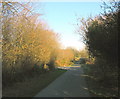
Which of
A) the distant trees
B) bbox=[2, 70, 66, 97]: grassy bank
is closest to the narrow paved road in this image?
bbox=[2, 70, 66, 97]: grassy bank

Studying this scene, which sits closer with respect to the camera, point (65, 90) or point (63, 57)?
point (65, 90)

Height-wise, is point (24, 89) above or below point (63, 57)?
below

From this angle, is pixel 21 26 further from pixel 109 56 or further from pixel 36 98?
pixel 109 56

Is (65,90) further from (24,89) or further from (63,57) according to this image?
(63,57)

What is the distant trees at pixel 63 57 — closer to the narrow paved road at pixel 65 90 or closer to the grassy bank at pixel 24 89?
the narrow paved road at pixel 65 90

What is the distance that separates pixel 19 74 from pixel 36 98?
18.3 ft

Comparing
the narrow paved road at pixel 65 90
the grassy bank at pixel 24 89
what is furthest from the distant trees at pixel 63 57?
the grassy bank at pixel 24 89

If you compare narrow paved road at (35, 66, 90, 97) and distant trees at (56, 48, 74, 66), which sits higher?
distant trees at (56, 48, 74, 66)

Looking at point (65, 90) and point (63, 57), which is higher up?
point (63, 57)

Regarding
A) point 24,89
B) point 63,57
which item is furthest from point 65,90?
point 63,57

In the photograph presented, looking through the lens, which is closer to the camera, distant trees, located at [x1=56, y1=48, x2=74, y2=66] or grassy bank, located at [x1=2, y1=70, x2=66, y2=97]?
grassy bank, located at [x1=2, y1=70, x2=66, y2=97]

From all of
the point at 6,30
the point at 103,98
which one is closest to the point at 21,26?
the point at 6,30

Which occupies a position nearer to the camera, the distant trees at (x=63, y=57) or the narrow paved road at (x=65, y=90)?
the narrow paved road at (x=65, y=90)

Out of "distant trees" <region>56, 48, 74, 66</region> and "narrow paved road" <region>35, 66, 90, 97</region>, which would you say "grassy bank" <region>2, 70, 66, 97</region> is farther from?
"distant trees" <region>56, 48, 74, 66</region>
